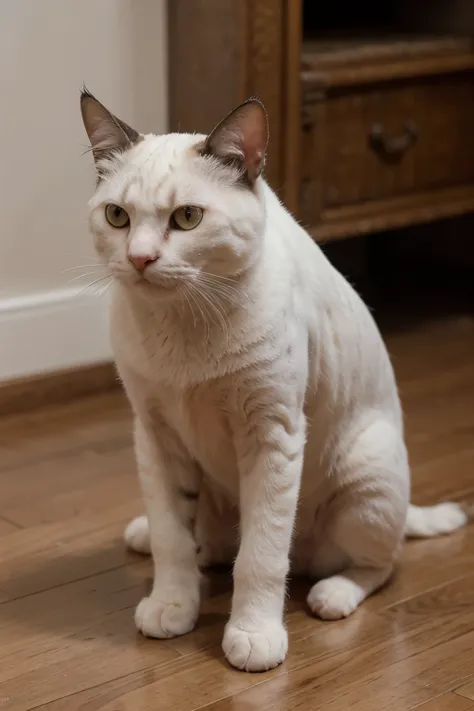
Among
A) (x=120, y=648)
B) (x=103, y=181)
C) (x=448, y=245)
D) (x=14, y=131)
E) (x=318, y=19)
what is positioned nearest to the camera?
(x=103, y=181)

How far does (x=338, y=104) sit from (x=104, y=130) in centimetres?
→ 127

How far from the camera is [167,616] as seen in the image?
1.42m

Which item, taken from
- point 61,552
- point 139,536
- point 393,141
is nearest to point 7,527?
point 61,552

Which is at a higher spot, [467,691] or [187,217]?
[187,217]

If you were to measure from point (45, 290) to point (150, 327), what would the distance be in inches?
40.9

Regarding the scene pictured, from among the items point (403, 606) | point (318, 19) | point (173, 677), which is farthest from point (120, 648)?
point (318, 19)

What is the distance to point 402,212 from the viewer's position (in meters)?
2.70

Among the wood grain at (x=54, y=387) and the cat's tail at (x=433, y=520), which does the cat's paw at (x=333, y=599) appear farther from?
the wood grain at (x=54, y=387)

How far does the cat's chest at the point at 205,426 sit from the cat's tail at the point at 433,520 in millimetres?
408

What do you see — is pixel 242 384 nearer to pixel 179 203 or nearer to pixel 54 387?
pixel 179 203

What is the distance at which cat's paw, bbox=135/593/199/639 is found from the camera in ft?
4.68

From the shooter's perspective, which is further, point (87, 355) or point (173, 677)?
point (87, 355)

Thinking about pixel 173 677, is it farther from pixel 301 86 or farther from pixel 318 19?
pixel 318 19

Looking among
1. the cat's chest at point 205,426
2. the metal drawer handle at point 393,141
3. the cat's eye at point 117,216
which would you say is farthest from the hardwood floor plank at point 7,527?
the metal drawer handle at point 393,141
